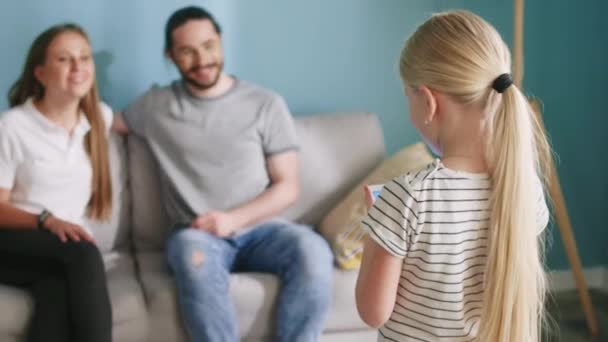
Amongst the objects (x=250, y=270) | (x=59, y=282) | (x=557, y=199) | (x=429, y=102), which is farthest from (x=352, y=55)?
(x=429, y=102)

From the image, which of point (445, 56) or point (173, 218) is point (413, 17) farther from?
point (445, 56)

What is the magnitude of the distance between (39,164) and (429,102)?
4.81 feet

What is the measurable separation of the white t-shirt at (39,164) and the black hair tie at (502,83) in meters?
1.54

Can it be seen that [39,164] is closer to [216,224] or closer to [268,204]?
[216,224]

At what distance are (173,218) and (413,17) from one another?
48.5 inches

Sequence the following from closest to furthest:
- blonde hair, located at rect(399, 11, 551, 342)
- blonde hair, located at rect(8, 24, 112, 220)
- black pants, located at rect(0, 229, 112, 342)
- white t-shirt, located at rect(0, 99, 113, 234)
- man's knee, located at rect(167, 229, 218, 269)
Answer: blonde hair, located at rect(399, 11, 551, 342) < black pants, located at rect(0, 229, 112, 342) < man's knee, located at rect(167, 229, 218, 269) < white t-shirt, located at rect(0, 99, 113, 234) < blonde hair, located at rect(8, 24, 112, 220)

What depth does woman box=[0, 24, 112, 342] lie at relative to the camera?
6.72 feet

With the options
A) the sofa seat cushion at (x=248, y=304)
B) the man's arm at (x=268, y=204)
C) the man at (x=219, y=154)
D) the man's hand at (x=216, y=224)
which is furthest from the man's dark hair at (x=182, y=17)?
the sofa seat cushion at (x=248, y=304)

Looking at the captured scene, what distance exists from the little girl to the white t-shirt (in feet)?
4.50

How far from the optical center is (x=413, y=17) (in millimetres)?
3066

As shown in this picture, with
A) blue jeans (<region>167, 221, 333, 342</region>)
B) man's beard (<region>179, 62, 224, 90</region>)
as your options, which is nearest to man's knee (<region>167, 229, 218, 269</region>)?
blue jeans (<region>167, 221, 333, 342</region>)

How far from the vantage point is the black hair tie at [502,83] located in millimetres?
1213

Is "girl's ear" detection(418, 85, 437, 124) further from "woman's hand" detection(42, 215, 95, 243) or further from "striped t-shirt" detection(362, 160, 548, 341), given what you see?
"woman's hand" detection(42, 215, 95, 243)

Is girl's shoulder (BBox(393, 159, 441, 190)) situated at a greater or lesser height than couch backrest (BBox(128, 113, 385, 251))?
greater
